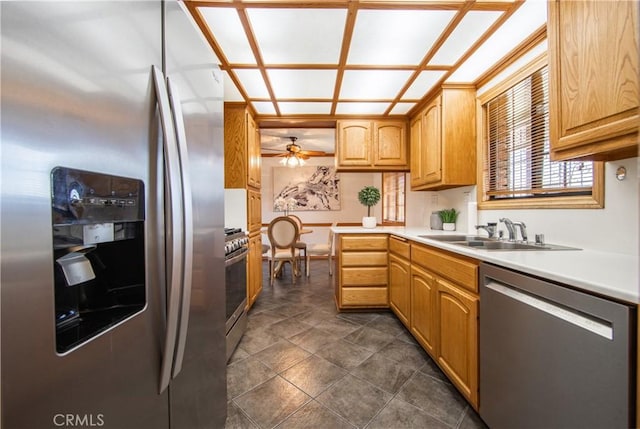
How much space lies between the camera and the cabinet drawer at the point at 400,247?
219cm

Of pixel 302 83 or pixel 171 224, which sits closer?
pixel 171 224

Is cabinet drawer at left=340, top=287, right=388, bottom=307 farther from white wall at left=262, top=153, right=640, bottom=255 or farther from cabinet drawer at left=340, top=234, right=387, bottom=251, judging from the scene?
white wall at left=262, top=153, right=640, bottom=255

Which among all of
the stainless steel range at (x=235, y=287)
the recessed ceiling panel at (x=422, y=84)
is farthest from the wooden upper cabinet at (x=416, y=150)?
the stainless steel range at (x=235, y=287)

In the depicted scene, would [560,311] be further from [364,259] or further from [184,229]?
[364,259]

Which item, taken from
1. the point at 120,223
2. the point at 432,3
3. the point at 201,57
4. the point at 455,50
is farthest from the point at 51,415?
the point at 455,50

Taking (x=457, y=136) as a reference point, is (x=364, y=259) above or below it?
below

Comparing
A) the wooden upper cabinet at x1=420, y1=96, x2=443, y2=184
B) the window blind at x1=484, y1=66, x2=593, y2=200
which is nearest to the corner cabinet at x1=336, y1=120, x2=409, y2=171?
the wooden upper cabinet at x1=420, y1=96, x2=443, y2=184

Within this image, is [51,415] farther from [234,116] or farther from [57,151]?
[234,116]

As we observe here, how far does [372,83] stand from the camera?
7.51 feet

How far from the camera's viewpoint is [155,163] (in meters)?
0.64

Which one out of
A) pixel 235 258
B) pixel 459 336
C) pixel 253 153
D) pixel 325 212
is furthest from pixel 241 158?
pixel 325 212

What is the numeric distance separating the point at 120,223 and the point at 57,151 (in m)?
0.20

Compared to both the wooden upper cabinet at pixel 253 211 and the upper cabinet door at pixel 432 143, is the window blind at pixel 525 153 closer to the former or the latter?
the upper cabinet door at pixel 432 143

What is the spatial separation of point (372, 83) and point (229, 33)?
126 cm
